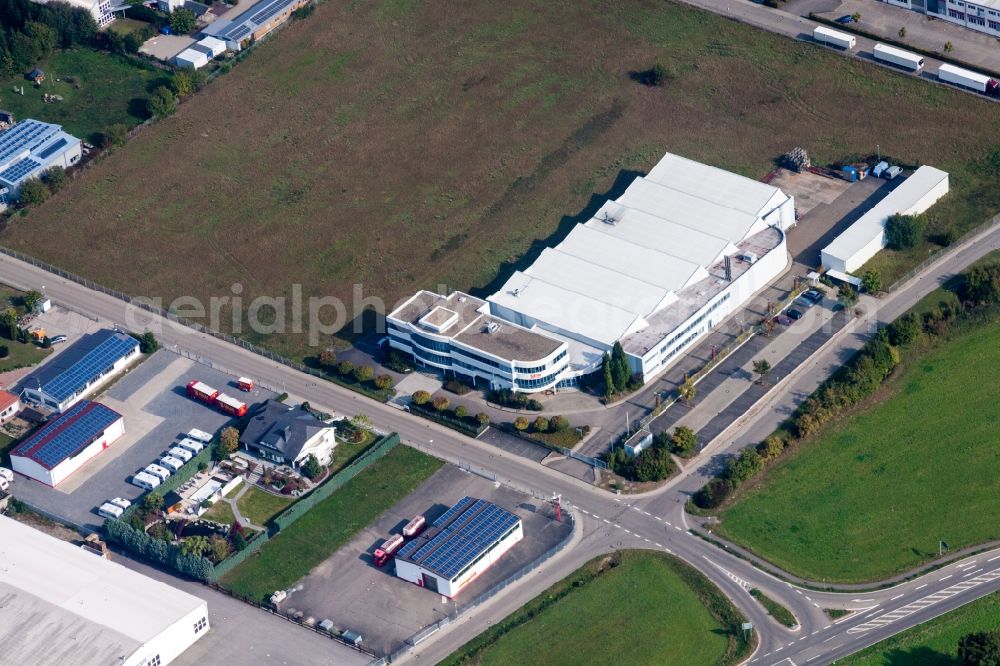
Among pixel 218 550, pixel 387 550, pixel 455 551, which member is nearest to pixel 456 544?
pixel 455 551

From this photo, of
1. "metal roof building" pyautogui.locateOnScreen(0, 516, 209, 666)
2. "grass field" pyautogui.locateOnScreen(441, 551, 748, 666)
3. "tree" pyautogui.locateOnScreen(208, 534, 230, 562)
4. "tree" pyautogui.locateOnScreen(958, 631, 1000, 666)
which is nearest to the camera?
"tree" pyautogui.locateOnScreen(958, 631, 1000, 666)

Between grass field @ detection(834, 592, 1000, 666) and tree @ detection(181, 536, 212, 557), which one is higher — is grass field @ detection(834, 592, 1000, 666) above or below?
below

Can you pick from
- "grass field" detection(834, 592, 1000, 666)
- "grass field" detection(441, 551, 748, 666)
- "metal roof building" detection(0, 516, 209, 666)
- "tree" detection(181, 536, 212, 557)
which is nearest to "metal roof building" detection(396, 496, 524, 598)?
"grass field" detection(441, 551, 748, 666)

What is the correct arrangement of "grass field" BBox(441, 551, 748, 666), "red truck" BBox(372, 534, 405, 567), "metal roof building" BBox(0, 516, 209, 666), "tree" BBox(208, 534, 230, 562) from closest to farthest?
"metal roof building" BBox(0, 516, 209, 666) → "grass field" BBox(441, 551, 748, 666) → "red truck" BBox(372, 534, 405, 567) → "tree" BBox(208, 534, 230, 562)

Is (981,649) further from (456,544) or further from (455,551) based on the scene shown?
(456,544)

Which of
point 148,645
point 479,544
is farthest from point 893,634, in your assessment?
point 148,645

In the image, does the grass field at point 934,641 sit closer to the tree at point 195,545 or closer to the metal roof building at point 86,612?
the metal roof building at point 86,612

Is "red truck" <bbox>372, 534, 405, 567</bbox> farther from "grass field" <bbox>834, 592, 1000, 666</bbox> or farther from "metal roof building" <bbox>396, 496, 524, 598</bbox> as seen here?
"grass field" <bbox>834, 592, 1000, 666</bbox>
